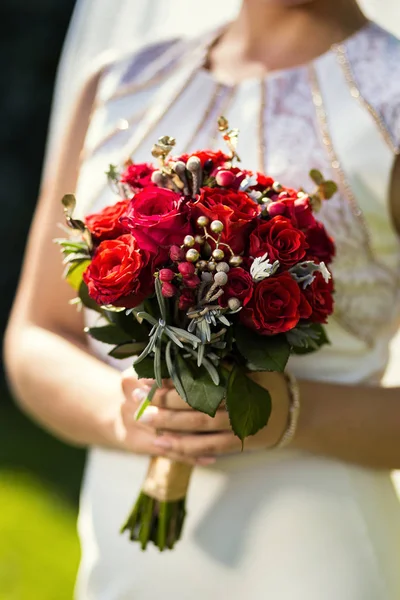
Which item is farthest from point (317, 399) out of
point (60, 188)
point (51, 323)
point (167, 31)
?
point (167, 31)

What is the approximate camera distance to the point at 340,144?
5.24ft

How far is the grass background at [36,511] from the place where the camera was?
3447 mm

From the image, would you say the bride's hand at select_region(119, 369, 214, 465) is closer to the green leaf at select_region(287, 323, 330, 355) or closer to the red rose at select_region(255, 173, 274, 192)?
the green leaf at select_region(287, 323, 330, 355)

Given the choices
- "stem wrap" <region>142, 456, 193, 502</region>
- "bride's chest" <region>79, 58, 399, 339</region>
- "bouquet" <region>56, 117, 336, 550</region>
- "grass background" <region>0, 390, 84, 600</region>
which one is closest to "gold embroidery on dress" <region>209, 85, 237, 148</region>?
"bride's chest" <region>79, 58, 399, 339</region>

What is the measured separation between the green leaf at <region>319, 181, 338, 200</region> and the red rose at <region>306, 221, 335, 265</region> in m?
0.08

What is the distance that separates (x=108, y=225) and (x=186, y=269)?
0.65 ft

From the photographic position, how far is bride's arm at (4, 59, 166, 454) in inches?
64.9

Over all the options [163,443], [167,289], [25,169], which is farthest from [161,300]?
[25,169]

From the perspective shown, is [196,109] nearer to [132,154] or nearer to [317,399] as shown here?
[132,154]

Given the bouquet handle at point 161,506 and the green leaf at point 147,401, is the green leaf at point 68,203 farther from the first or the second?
the bouquet handle at point 161,506

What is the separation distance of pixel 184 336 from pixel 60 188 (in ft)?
2.54

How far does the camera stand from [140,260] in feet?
3.99

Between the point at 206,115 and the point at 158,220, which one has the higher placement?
the point at 206,115

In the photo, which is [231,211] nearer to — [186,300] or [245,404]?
[186,300]
